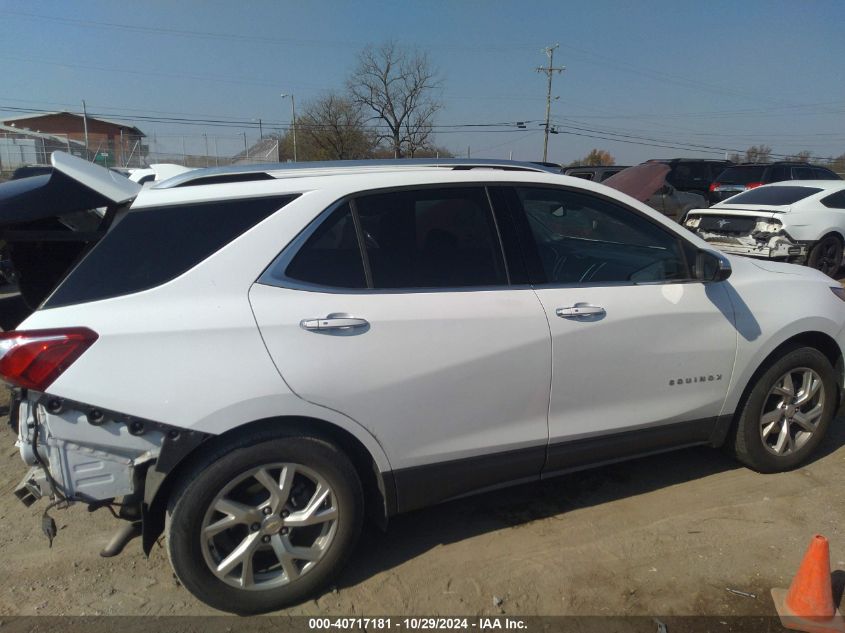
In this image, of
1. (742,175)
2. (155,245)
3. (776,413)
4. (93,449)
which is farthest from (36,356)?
(742,175)

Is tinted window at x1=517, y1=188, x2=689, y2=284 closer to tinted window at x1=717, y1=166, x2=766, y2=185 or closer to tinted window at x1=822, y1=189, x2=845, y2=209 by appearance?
tinted window at x1=822, y1=189, x2=845, y2=209

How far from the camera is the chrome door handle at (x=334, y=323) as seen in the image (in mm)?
2451

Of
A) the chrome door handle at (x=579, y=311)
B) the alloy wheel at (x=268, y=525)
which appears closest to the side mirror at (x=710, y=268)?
the chrome door handle at (x=579, y=311)

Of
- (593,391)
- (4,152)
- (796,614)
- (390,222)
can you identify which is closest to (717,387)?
(593,391)

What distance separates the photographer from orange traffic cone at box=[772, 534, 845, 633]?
8.13 feet

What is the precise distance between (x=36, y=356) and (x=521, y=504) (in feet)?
8.14

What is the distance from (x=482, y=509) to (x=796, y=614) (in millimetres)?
1502

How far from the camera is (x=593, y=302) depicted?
9.71 feet

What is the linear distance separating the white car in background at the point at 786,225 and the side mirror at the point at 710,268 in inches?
264

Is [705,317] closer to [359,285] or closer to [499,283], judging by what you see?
[499,283]

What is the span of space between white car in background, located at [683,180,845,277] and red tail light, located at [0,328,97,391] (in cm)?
910

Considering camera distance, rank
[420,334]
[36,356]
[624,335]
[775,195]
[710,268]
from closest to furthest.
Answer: [36,356]
[420,334]
[624,335]
[710,268]
[775,195]

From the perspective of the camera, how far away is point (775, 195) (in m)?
9.78

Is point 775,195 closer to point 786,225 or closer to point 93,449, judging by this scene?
point 786,225
